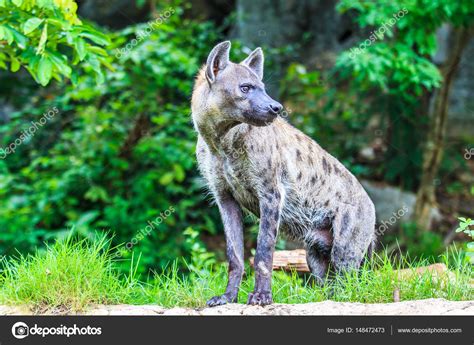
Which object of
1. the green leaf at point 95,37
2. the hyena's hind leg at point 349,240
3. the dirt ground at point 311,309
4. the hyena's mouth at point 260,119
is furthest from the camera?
the hyena's hind leg at point 349,240

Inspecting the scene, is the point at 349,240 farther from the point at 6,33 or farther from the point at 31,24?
the point at 6,33

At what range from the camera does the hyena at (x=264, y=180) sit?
6148mm

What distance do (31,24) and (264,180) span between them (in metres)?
2.50

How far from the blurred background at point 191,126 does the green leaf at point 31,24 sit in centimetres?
327

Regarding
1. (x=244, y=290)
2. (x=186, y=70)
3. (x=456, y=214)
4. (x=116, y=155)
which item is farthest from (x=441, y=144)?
(x=244, y=290)

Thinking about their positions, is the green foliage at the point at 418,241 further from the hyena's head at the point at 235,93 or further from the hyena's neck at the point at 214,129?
the hyena's head at the point at 235,93

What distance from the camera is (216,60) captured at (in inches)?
249

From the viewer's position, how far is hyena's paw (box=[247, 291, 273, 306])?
233 inches

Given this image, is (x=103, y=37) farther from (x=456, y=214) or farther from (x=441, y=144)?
(x=456, y=214)

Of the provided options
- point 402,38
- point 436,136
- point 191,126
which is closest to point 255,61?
point 402,38

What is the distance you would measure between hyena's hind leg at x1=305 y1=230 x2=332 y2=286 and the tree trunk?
5.48 metres
